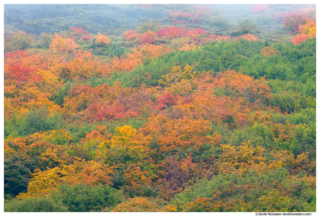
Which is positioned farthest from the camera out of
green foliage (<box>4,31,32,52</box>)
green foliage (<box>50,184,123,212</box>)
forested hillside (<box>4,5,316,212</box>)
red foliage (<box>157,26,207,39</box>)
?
red foliage (<box>157,26,207,39</box>)

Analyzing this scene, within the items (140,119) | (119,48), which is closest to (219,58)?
(140,119)

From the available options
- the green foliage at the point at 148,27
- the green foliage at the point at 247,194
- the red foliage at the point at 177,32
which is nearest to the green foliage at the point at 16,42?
the green foliage at the point at 148,27

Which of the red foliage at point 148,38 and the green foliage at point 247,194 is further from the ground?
the red foliage at point 148,38

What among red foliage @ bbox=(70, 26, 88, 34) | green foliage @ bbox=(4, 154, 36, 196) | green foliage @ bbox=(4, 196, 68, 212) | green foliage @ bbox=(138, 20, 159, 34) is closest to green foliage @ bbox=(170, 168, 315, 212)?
green foliage @ bbox=(4, 196, 68, 212)

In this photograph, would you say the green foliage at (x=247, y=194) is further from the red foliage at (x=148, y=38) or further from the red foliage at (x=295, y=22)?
the red foliage at (x=295, y=22)

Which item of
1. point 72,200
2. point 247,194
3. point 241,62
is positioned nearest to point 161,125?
point 72,200

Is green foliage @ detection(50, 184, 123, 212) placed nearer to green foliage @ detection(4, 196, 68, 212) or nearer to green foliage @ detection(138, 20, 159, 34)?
green foliage @ detection(4, 196, 68, 212)

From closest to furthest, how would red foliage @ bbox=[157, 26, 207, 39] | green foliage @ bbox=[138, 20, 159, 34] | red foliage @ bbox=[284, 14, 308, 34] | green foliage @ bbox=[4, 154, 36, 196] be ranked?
green foliage @ bbox=[4, 154, 36, 196] → red foliage @ bbox=[157, 26, 207, 39] → red foliage @ bbox=[284, 14, 308, 34] → green foliage @ bbox=[138, 20, 159, 34]

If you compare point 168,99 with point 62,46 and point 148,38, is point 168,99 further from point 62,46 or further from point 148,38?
point 148,38

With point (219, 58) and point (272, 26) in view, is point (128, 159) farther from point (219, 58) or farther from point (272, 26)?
point (272, 26)
